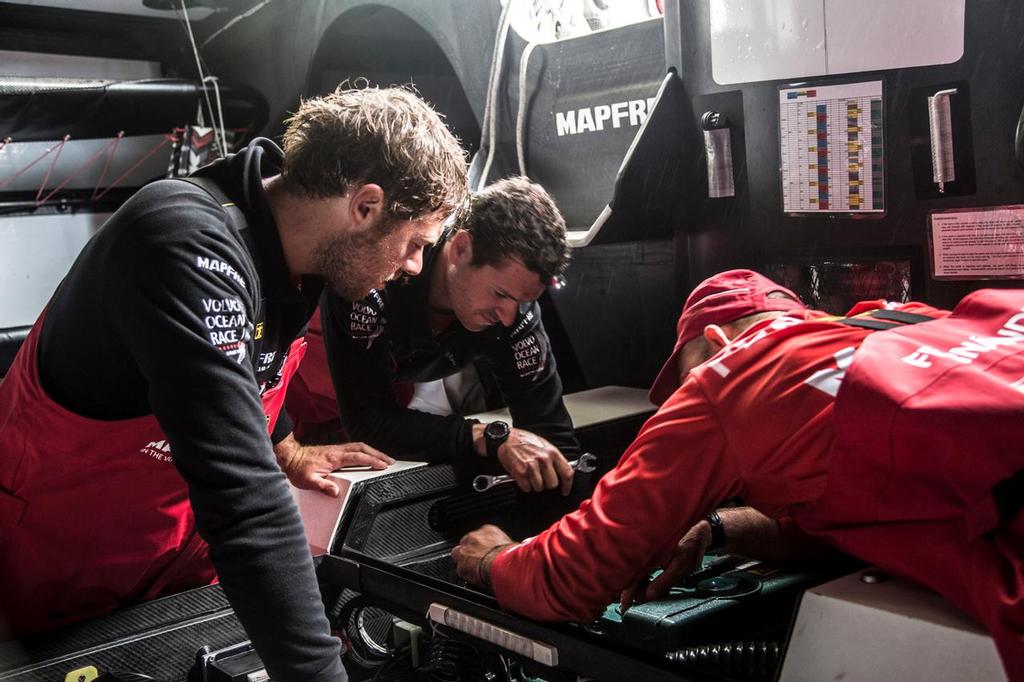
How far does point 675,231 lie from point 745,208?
0.23 meters

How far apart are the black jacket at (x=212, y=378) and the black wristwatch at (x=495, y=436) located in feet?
2.45

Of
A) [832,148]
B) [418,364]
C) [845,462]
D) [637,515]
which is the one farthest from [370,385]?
[845,462]

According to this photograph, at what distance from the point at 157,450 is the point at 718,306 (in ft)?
2.90

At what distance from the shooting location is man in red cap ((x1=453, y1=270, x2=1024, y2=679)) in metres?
0.93

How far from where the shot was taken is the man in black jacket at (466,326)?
204 cm

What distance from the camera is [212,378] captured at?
43.1 inches

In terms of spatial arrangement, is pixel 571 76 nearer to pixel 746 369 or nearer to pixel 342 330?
pixel 342 330

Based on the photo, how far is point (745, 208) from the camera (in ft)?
7.22

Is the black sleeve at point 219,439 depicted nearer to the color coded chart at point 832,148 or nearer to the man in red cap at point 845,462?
the man in red cap at point 845,462

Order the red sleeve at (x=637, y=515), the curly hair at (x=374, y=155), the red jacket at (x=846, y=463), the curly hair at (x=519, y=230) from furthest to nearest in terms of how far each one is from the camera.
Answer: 1. the curly hair at (x=519, y=230)
2. the curly hair at (x=374, y=155)
3. the red sleeve at (x=637, y=515)
4. the red jacket at (x=846, y=463)

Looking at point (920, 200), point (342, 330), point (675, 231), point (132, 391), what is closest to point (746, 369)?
point (132, 391)

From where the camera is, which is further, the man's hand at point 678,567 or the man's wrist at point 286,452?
the man's wrist at point 286,452

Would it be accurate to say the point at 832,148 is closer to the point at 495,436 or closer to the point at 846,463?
the point at 495,436

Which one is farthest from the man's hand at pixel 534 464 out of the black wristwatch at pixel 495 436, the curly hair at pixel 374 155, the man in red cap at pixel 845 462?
the curly hair at pixel 374 155
